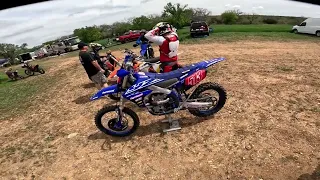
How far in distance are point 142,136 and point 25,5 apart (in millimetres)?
4799

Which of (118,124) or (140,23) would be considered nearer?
(118,124)

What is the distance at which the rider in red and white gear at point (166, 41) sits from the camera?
6.43 m

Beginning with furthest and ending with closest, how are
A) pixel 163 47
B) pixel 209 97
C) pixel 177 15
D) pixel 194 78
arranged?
pixel 177 15, pixel 163 47, pixel 209 97, pixel 194 78

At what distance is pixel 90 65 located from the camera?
8.41m


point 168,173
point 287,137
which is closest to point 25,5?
point 168,173

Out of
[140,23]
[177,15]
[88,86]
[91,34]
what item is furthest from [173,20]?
[88,86]

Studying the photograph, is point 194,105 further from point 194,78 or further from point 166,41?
point 166,41

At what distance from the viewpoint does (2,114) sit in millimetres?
8828

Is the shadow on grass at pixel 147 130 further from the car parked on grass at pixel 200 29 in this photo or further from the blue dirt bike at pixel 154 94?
the car parked on grass at pixel 200 29

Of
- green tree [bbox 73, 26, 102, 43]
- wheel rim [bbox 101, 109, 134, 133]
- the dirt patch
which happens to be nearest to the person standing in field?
the dirt patch

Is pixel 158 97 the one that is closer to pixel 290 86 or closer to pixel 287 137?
pixel 287 137

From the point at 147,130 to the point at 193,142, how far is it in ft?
3.90

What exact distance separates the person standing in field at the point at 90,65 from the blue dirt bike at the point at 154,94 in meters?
2.59

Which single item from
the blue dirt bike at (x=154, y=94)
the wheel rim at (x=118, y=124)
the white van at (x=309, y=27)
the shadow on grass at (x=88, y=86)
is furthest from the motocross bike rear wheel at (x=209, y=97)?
the white van at (x=309, y=27)
